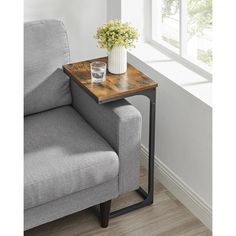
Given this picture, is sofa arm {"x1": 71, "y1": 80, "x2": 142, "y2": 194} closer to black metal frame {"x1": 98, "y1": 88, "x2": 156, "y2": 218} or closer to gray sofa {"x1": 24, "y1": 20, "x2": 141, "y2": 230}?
gray sofa {"x1": 24, "y1": 20, "x2": 141, "y2": 230}

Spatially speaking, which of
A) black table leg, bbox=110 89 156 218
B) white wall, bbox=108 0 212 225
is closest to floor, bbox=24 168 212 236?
black table leg, bbox=110 89 156 218

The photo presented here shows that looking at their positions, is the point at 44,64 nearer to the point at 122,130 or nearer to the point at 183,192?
the point at 122,130

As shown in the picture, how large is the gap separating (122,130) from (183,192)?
583 millimetres

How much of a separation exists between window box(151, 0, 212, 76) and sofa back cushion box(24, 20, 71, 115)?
61 cm

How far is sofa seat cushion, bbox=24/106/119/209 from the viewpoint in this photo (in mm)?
1915

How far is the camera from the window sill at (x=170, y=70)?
7.32ft

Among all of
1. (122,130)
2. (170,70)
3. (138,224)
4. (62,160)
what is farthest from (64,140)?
(170,70)

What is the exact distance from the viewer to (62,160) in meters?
2.00

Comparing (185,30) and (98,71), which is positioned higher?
(185,30)

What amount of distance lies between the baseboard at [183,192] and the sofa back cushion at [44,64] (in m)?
0.67

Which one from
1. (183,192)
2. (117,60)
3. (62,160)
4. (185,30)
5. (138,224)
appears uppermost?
(185,30)

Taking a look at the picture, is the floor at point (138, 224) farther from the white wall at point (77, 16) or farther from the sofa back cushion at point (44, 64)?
the white wall at point (77, 16)
